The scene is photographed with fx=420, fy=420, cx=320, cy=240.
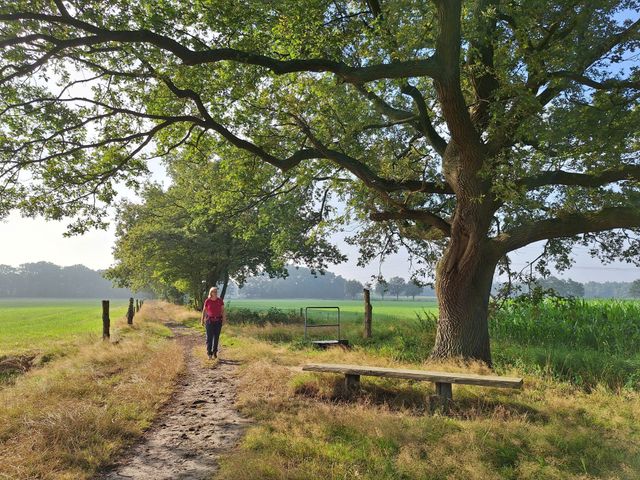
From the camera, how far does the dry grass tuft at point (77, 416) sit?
178 inches

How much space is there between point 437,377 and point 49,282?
155196 mm

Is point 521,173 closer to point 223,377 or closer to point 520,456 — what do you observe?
point 520,456

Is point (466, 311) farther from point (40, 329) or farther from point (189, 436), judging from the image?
point (40, 329)

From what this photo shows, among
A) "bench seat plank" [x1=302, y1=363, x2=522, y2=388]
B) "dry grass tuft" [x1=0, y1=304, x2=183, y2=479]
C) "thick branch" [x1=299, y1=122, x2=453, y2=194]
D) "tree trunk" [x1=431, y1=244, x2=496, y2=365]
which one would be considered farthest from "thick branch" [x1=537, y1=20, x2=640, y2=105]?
"dry grass tuft" [x1=0, y1=304, x2=183, y2=479]

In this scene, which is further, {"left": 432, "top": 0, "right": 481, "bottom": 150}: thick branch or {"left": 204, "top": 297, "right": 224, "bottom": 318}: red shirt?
{"left": 204, "top": 297, "right": 224, "bottom": 318}: red shirt

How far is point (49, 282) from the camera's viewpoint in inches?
5281

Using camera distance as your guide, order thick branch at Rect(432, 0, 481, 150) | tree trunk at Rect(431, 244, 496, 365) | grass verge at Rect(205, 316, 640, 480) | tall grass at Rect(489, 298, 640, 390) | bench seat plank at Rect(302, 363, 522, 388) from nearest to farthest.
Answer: grass verge at Rect(205, 316, 640, 480) → bench seat plank at Rect(302, 363, 522, 388) → thick branch at Rect(432, 0, 481, 150) → tall grass at Rect(489, 298, 640, 390) → tree trunk at Rect(431, 244, 496, 365)

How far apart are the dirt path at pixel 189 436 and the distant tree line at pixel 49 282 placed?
13175cm

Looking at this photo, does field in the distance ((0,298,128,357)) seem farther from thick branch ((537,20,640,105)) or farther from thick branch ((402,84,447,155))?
thick branch ((537,20,640,105))

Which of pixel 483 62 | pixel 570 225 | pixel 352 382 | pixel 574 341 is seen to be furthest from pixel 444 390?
pixel 574 341

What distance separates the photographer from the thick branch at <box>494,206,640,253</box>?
940 cm

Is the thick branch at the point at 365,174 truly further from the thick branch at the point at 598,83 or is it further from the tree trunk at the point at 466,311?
the thick branch at the point at 598,83

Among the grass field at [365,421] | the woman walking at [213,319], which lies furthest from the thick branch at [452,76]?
Result: the woman walking at [213,319]

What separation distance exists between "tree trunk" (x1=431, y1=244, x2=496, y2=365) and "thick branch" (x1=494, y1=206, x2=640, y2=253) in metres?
0.73
